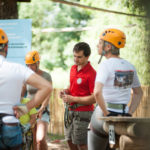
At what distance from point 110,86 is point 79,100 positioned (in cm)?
101

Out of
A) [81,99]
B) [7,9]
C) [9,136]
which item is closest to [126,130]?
[9,136]

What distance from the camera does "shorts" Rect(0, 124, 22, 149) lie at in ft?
8.56

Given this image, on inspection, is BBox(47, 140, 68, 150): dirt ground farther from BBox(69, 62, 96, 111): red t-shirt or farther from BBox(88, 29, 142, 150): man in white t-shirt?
BBox(88, 29, 142, 150): man in white t-shirt

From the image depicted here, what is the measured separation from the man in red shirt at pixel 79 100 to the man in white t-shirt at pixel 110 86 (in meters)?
0.91

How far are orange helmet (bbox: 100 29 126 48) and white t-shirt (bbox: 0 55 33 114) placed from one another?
3.54 feet

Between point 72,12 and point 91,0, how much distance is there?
10030 mm

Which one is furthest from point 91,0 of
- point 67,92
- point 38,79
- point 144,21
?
point 144,21

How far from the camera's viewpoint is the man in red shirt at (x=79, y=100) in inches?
166

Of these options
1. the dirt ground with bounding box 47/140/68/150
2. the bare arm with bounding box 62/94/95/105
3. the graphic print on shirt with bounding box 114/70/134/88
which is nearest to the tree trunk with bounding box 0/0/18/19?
the dirt ground with bounding box 47/140/68/150

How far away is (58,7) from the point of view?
29266 mm

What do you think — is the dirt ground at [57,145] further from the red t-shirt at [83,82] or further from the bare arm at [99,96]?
the bare arm at [99,96]

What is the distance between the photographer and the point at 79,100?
4148 mm

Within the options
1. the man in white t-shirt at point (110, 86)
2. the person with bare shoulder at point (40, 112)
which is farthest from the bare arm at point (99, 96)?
the person with bare shoulder at point (40, 112)

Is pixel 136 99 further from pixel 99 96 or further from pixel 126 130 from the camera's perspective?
pixel 126 130
